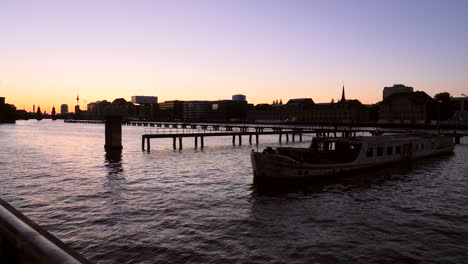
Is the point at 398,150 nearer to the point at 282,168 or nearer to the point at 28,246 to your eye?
the point at 282,168

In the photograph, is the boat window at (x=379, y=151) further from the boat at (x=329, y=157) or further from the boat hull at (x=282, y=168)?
the boat hull at (x=282, y=168)

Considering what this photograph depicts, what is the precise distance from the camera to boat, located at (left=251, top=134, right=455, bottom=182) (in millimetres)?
36312

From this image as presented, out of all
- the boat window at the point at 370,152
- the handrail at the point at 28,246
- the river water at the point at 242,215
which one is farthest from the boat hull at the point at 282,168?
the handrail at the point at 28,246

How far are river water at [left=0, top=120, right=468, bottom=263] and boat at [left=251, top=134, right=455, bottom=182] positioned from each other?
1.59 metres

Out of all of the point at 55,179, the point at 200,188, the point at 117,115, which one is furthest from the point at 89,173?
the point at 117,115

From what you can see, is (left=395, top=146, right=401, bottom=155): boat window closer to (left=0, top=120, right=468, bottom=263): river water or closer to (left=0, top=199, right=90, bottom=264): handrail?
(left=0, top=120, right=468, bottom=263): river water

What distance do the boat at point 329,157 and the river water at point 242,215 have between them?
159cm

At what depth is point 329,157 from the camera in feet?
145

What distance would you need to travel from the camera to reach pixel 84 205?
27828mm

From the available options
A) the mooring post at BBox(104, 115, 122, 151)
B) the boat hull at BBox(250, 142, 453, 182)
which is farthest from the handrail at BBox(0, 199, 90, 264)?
the mooring post at BBox(104, 115, 122, 151)

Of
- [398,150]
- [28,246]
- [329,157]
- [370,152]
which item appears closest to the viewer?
[28,246]

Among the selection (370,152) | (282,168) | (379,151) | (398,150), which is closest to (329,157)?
(370,152)

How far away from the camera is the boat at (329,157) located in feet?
119

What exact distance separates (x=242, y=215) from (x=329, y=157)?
21731mm
